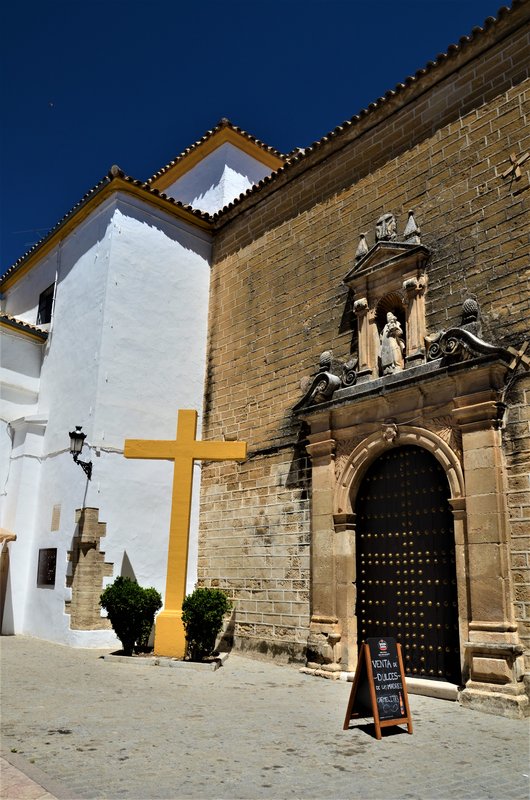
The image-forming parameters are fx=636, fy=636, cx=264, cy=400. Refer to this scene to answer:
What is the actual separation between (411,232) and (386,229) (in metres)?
0.47

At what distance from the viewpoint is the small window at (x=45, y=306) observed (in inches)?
543

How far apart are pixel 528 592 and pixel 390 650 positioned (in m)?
1.81

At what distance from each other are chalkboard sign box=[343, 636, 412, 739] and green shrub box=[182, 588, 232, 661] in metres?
3.43

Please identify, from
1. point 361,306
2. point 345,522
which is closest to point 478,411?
point 345,522

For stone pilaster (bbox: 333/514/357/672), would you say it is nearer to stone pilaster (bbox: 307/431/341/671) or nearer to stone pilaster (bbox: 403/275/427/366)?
stone pilaster (bbox: 307/431/341/671)

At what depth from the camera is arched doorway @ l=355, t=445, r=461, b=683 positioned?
689cm

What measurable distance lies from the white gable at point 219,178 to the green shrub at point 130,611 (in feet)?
28.2

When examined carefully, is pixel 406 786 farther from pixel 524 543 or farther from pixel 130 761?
pixel 524 543

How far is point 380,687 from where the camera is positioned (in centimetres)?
488

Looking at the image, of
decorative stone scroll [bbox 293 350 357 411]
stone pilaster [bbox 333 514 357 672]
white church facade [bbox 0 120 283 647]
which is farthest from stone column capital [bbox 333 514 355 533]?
white church facade [bbox 0 120 283 647]

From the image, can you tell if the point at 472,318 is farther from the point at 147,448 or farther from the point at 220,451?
the point at 147,448

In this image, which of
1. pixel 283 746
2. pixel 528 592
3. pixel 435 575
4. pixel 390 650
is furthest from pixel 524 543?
pixel 283 746

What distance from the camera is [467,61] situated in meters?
8.00

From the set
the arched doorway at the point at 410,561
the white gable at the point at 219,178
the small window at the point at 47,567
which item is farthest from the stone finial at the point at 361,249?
the small window at the point at 47,567
